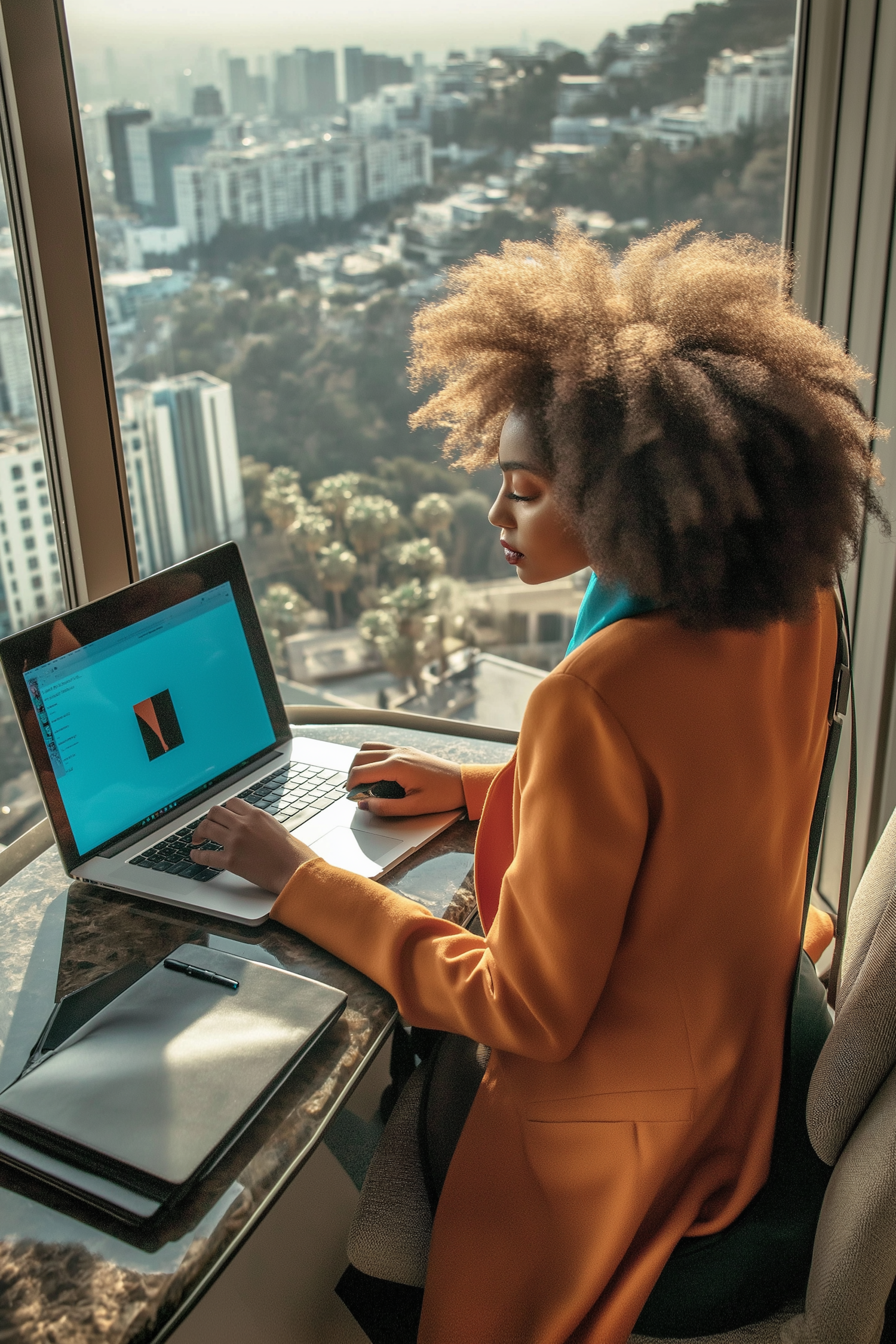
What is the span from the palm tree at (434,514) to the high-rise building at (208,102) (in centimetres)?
288

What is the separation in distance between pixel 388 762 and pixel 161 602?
0.34 meters

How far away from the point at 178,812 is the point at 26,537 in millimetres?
538

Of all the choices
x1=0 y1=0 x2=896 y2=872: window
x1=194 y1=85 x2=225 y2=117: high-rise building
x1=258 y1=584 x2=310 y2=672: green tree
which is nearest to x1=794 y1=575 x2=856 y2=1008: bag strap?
x1=0 y1=0 x2=896 y2=872: window

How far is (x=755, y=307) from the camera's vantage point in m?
0.85

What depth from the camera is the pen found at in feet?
2.82

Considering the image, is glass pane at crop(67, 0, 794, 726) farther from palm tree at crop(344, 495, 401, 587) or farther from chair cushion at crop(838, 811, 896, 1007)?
chair cushion at crop(838, 811, 896, 1007)

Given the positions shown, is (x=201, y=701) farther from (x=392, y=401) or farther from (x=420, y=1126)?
(x=392, y=401)

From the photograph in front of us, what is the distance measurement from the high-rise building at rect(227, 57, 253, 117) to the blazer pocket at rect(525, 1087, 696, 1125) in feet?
18.9

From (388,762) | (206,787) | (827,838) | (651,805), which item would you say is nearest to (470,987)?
(651,805)

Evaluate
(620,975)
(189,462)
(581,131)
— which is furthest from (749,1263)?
(581,131)

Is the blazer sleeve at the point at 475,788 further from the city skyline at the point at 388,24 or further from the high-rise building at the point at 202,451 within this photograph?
the city skyline at the point at 388,24

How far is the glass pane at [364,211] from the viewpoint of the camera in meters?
4.47

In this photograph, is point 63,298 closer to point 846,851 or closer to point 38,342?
point 38,342

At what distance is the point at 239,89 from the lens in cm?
531
